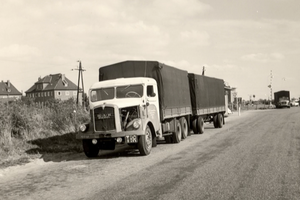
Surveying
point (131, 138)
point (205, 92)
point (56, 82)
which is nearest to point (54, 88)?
point (56, 82)

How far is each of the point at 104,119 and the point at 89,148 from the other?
1209mm

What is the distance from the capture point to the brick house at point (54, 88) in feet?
324

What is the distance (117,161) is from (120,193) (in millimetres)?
3928

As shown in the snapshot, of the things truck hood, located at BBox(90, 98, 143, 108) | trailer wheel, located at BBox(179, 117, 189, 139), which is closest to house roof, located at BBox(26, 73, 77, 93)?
trailer wheel, located at BBox(179, 117, 189, 139)

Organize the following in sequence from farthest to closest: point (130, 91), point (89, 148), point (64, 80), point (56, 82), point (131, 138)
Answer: point (64, 80) → point (56, 82) → point (130, 91) → point (89, 148) → point (131, 138)

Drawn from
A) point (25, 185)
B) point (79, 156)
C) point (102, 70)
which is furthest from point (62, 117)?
point (25, 185)

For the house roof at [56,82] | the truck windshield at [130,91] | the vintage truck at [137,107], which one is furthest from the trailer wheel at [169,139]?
the house roof at [56,82]

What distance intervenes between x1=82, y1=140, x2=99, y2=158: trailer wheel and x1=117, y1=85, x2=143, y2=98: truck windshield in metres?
1.89

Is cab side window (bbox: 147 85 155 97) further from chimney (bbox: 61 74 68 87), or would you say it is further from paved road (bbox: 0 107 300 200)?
chimney (bbox: 61 74 68 87)

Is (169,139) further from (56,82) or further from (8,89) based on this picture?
(8,89)

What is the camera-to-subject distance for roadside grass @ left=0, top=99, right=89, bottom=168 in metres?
11.8

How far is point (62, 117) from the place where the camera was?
1711cm

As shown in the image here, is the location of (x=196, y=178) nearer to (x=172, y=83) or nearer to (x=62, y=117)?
(x=172, y=83)

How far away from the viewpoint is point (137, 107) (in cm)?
1114
